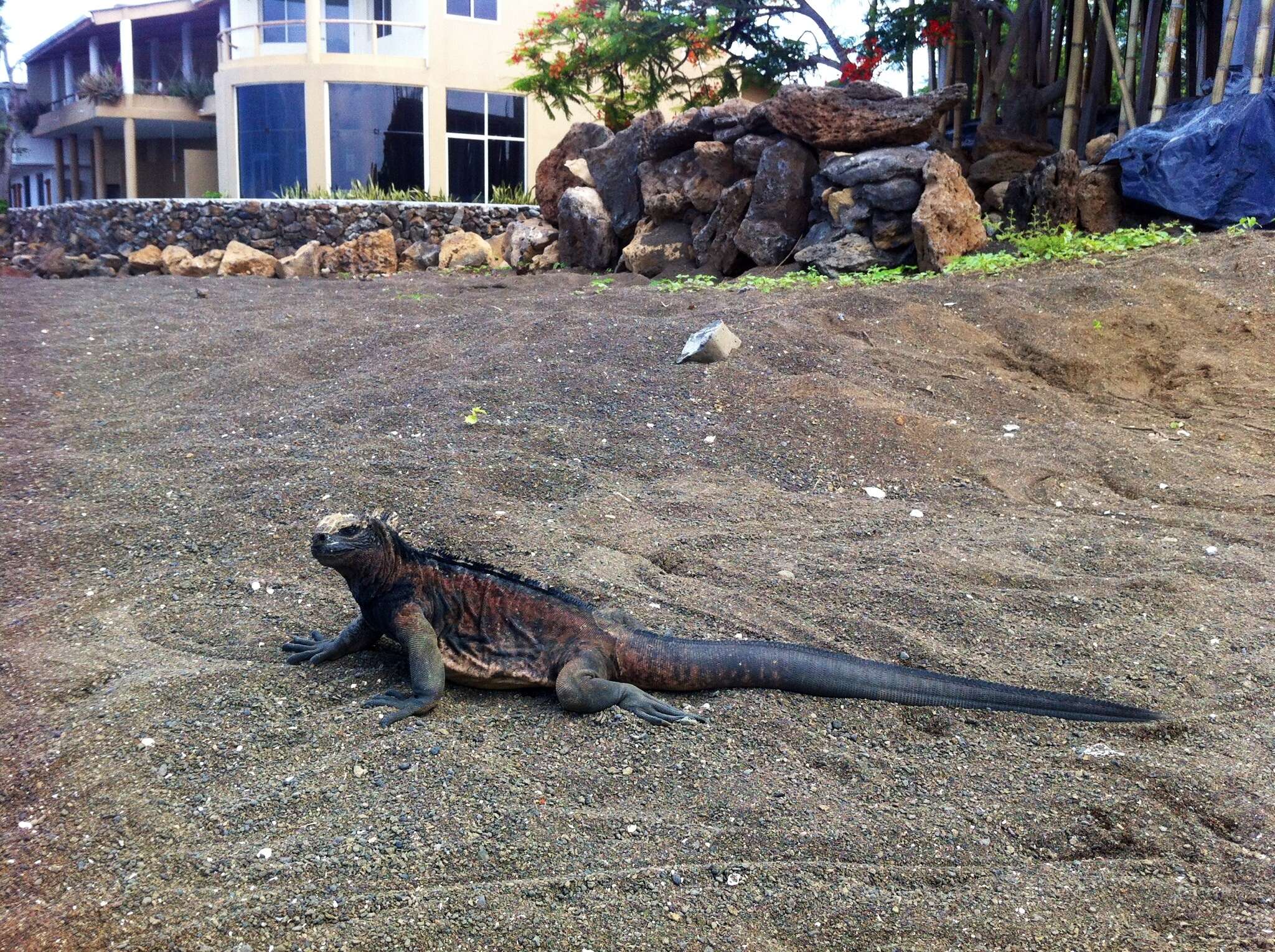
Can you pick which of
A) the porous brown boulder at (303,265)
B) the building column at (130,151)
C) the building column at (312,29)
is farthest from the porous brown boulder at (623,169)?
the building column at (130,151)

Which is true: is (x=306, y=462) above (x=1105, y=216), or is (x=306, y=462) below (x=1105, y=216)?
below

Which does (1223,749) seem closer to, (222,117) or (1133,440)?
(1133,440)

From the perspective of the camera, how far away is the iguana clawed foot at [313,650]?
3424 millimetres

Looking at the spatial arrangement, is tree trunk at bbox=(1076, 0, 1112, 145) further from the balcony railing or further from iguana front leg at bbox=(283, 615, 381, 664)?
the balcony railing

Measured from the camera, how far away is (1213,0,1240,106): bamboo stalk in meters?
9.37

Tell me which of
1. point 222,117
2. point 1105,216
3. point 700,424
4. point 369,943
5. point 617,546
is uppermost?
point 222,117

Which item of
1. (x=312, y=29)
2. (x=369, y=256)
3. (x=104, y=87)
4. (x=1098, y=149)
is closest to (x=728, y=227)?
(x=1098, y=149)

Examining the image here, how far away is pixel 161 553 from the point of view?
4297 mm

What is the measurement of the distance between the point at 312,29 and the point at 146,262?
683cm

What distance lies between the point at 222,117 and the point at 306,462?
19.2 metres

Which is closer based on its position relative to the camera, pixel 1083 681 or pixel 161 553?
pixel 1083 681

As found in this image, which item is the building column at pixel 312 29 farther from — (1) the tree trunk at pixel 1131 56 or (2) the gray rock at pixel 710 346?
(2) the gray rock at pixel 710 346

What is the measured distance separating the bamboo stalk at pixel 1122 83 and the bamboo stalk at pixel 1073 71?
0.43 metres

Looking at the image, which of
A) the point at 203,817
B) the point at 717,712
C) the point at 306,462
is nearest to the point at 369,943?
the point at 203,817
